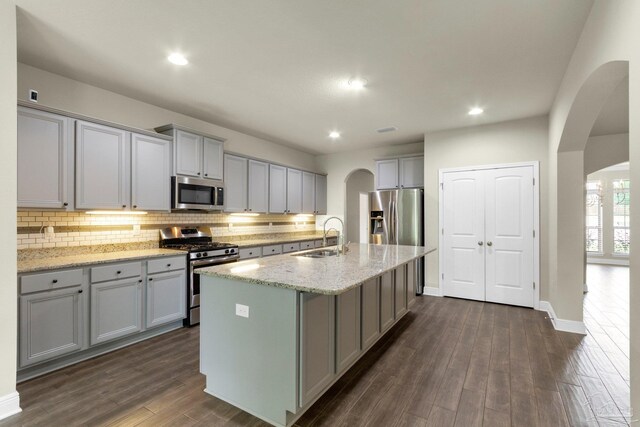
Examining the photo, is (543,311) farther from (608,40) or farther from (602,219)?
(602,219)

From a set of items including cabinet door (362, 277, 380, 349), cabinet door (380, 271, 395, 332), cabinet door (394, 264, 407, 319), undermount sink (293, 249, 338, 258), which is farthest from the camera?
cabinet door (394, 264, 407, 319)

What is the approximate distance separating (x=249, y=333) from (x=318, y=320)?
473 millimetres

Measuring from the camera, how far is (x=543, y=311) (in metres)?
4.29

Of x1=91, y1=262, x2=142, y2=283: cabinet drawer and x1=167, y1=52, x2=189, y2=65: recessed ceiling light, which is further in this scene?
x1=91, y1=262, x2=142, y2=283: cabinet drawer

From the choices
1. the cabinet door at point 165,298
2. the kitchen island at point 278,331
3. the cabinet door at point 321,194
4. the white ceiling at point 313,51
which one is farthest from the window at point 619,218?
the cabinet door at point 165,298

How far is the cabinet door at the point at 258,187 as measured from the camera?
5.04 m

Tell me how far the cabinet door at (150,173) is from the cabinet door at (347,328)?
8.34ft

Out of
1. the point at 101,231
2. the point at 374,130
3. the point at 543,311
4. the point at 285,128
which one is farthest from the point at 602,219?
the point at 101,231

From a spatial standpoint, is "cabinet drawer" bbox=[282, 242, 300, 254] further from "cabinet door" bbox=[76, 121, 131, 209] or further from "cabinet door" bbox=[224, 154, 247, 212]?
"cabinet door" bbox=[76, 121, 131, 209]

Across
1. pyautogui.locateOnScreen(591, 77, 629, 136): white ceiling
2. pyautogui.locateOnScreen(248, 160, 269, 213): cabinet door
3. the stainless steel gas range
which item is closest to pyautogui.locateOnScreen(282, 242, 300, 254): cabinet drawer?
pyautogui.locateOnScreen(248, 160, 269, 213): cabinet door

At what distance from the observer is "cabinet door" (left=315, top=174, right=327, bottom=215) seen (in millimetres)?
6608

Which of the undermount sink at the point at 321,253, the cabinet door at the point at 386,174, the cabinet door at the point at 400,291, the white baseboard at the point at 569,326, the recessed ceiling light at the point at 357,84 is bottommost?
the white baseboard at the point at 569,326

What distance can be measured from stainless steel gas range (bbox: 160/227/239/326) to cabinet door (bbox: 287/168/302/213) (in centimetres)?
173

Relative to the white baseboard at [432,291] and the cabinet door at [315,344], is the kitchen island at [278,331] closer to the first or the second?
the cabinet door at [315,344]
